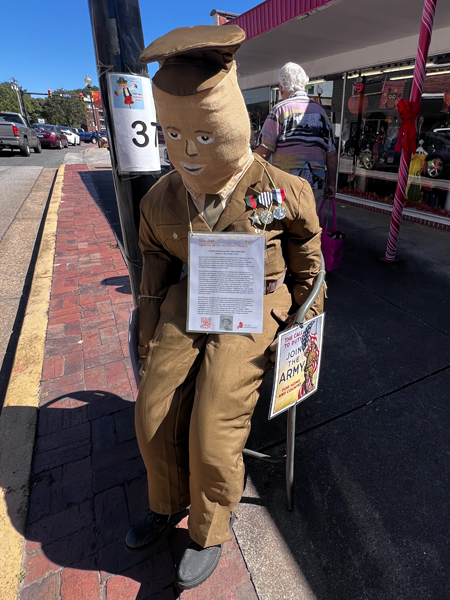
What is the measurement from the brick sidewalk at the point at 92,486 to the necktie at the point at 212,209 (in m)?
1.35

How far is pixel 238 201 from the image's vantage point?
4.81 ft

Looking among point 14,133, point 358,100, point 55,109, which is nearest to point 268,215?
point 358,100

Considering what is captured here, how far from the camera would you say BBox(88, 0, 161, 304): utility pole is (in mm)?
1694

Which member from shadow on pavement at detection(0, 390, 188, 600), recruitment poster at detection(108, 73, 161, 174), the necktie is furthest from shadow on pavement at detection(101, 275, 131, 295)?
the necktie

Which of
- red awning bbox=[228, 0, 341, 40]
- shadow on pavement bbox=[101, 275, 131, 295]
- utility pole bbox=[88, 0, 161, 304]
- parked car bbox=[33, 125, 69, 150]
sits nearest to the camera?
utility pole bbox=[88, 0, 161, 304]

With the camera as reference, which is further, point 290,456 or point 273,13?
point 273,13

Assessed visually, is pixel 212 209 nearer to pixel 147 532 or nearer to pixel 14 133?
pixel 147 532

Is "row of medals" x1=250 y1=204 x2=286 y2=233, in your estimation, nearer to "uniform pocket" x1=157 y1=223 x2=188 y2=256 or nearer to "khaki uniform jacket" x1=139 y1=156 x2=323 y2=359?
"khaki uniform jacket" x1=139 y1=156 x2=323 y2=359

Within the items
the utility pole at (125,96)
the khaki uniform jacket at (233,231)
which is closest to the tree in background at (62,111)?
the utility pole at (125,96)

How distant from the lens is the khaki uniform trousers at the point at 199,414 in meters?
1.36

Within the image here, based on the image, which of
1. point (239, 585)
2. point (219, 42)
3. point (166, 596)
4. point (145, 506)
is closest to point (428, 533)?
point (239, 585)

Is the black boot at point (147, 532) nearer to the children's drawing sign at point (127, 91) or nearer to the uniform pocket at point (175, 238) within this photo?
the uniform pocket at point (175, 238)

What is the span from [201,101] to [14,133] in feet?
65.3

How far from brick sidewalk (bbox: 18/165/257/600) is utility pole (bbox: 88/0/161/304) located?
1.28 m
